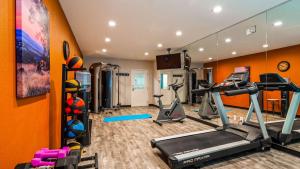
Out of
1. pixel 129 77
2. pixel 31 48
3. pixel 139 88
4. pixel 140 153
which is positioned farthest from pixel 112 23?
pixel 139 88

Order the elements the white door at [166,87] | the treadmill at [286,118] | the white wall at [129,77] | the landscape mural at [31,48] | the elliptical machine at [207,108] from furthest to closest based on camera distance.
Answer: the white wall at [129,77] → the white door at [166,87] → the elliptical machine at [207,108] → the treadmill at [286,118] → the landscape mural at [31,48]

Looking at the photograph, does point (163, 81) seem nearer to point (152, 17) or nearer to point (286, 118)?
point (152, 17)

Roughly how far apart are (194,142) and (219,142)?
43 centimetres

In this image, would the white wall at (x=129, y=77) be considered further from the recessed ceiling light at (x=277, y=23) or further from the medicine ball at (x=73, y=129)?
the medicine ball at (x=73, y=129)

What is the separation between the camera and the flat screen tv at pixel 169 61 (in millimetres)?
5939

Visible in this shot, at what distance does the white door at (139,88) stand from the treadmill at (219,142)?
5638 mm

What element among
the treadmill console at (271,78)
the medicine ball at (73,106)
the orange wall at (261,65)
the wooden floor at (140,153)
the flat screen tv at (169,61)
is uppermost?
the flat screen tv at (169,61)

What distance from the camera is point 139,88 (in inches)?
336

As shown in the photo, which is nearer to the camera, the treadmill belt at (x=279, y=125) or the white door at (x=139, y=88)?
the treadmill belt at (x=279, y=125)

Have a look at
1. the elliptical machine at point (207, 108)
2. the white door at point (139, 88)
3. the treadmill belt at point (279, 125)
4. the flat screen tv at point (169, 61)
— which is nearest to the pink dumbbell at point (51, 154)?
the treadmill belt at point (279, 125)

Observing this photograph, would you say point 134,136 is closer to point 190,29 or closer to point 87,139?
point 87,139

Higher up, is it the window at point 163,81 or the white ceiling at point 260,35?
the white ceiling at point 260,35

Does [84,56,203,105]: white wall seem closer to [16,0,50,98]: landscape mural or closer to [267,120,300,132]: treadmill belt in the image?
[267,120,300,132]: treadmill belt

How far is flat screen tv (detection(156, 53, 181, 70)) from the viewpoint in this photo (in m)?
5.94
